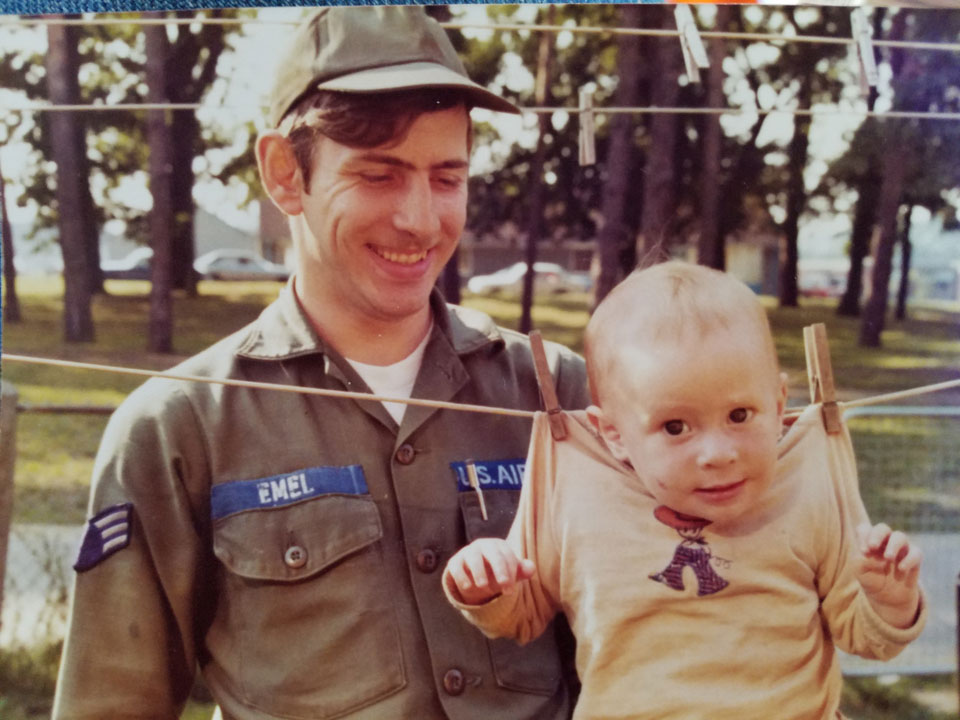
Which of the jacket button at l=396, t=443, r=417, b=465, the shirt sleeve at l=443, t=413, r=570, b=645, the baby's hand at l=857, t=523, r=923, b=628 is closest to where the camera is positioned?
the baby's hand at l=857, t=523, r=923, b=628

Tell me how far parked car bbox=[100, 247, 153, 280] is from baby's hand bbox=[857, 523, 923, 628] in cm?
84

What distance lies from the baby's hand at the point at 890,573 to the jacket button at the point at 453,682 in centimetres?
43

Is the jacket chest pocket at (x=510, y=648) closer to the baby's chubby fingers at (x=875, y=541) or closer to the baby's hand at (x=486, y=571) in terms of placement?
the baby's hand at (x=486, y=571)

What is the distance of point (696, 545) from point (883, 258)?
17.4 inches

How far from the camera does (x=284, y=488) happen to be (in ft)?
3.27

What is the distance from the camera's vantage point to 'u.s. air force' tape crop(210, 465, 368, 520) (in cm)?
99

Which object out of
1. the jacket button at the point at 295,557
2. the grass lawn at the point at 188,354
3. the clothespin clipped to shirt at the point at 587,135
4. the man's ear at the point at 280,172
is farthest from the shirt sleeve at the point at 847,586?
the man's ear at the point at 280,172

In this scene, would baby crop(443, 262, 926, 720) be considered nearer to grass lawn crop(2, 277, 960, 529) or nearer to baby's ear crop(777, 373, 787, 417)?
baby's ear crop(777, 373, 787, 417)

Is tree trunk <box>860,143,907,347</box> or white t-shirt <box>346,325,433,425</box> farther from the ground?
tree trunk <box>860,143,907,347</box>

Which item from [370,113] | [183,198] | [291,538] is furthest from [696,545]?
[183,198]

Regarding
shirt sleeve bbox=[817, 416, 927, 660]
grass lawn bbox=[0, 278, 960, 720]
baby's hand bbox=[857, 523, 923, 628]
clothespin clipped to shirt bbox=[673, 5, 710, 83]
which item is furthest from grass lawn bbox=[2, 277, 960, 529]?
clothespin clipped to shirt bbox=[673, 5, 710, 83]

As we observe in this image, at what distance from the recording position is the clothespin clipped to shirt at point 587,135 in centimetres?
106

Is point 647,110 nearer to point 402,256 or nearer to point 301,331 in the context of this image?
point 402,256

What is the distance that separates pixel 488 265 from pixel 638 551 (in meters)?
0.38
